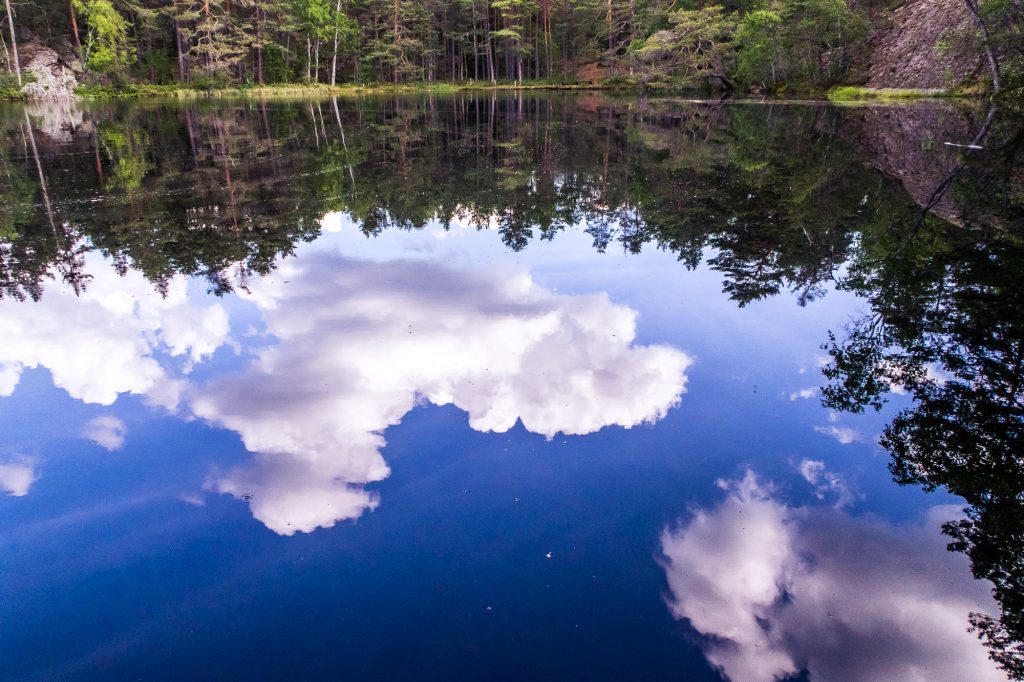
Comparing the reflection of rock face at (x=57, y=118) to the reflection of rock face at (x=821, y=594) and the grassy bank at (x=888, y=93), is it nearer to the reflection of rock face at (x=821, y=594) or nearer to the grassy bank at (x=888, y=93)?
the reflection of rock face at (x=821, y=594)

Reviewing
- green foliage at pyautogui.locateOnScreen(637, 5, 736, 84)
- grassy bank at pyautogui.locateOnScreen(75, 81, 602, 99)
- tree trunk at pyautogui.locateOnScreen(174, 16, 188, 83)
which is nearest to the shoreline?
grassy bank at pyautogui.locateOnScreen(75, 81, 602, 99)

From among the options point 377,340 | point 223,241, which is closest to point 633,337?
point 377,340

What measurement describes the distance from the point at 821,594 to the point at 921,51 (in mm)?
50677

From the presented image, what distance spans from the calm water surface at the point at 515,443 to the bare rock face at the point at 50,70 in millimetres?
51120

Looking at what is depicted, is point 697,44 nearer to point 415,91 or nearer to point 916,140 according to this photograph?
point 415,91

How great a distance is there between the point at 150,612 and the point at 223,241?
8.37 meters

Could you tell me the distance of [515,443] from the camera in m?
5.11

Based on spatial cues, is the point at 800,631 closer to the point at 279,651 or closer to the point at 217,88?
the point at 279,651

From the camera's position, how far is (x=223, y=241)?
10469 millimetres

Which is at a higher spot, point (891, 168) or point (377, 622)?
point (891, 168)

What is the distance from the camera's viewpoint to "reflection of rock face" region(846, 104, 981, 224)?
13.8 meters

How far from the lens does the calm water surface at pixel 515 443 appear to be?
132 inches

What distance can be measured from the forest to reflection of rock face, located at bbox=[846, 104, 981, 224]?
4087mm

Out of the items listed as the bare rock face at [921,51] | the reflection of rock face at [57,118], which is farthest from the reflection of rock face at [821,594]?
the bare rock face at [921,51]
